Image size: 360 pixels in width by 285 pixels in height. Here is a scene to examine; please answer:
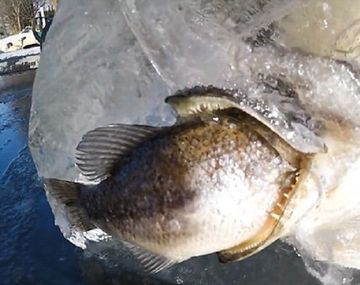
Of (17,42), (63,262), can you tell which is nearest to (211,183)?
(63,262)

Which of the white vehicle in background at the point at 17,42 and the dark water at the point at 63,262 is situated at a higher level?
the dark water at the point at 63,262

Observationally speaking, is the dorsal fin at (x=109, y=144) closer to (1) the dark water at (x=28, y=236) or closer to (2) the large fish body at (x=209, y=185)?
(2) the large fish body at (x=209, y=185)

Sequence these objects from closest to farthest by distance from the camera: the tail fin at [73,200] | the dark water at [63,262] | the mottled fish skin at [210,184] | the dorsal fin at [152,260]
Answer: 1. the mottled fish skin at [210,184]
2. the dorsal fin at [152,260]
3. the tail fin at [73,200]
4. the dark water at [63,262]

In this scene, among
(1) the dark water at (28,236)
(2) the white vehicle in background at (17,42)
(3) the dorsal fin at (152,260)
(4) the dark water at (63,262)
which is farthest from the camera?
(2) the white vehicle in background at (17,42)

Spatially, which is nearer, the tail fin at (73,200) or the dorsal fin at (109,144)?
the dorsal fin at (109,144)

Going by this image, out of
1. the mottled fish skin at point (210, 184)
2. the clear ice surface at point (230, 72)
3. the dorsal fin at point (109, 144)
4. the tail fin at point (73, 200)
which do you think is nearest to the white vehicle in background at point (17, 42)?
the clear ice surface at point (230, 72)

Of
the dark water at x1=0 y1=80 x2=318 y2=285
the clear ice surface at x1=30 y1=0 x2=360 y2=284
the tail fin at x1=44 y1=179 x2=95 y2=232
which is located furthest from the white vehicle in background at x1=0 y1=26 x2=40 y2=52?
the tail fin at x1=44 y1=179 x2=95 y2=232

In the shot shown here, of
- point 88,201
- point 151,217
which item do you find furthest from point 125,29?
point 151,217
